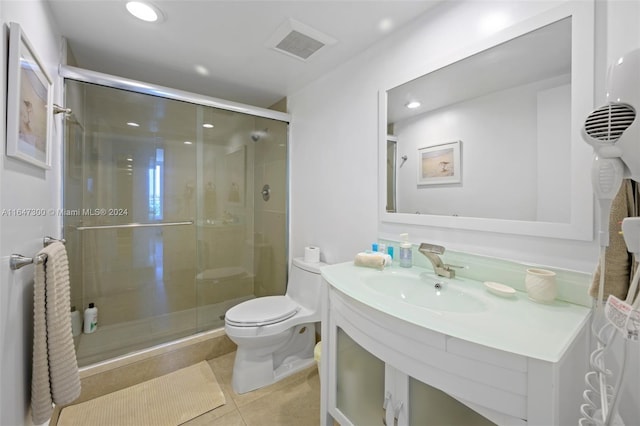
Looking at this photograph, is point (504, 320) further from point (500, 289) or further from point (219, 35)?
point (219, 35)

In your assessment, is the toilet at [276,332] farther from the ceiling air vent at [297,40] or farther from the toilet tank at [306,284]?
the ceiling air vent at [297,40]

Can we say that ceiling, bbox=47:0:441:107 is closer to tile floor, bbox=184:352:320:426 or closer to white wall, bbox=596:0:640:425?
white wall, bbox=596:0:640:425

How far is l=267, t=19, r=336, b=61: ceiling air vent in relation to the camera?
58.6 inches

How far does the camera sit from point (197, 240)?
239 centimetres

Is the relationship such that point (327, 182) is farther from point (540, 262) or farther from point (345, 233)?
point (540, 262)

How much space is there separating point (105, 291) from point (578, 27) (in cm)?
305

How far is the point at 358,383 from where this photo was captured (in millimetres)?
1066

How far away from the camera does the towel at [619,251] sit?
2.31ft

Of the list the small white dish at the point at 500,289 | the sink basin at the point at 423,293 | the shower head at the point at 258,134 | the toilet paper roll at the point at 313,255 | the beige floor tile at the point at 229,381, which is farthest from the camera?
the shower head at the point at 258,134

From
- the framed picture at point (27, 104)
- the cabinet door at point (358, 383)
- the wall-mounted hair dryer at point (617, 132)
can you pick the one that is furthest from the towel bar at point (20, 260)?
the wall-mounted hair dryer at point (617, 132)

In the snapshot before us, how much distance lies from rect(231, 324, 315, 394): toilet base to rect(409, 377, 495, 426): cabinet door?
3.74 feet

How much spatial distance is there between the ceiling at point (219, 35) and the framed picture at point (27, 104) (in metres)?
0.54

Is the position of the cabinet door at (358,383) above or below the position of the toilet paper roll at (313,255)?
below

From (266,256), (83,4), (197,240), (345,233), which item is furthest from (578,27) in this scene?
(197,240)
